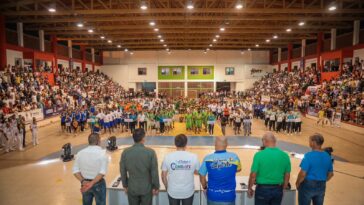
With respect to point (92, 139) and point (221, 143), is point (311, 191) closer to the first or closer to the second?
point (221, 143)

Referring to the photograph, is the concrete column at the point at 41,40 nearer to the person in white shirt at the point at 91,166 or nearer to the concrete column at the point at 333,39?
the person in white shirt at the point at 91,166

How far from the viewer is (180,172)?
11.9 ft

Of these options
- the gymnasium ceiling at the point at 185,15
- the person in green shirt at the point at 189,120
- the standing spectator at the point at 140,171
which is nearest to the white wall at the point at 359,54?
the gymnasium ceiling at the point at 185,15

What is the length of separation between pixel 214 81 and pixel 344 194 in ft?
116

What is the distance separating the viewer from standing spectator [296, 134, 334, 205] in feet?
13.1

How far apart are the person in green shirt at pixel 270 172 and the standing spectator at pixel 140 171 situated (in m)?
1.47

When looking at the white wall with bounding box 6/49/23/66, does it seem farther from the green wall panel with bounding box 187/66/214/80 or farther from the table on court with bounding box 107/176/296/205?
the green wall panel with bounding box 187/66/214/80

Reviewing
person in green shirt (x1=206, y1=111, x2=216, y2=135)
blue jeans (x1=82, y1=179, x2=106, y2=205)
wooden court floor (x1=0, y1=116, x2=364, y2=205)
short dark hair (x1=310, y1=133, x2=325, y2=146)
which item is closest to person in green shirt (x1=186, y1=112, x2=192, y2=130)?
→ person in green shirt (x1=206, y1=111, x2=216, y2=135)

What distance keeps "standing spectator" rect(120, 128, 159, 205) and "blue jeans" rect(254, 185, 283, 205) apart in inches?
59.7

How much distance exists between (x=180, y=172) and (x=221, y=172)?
0.57 m

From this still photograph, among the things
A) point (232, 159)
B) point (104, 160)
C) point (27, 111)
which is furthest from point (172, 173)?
point (27, 111)

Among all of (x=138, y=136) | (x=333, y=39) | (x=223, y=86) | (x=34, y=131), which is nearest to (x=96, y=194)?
(x=138, y=136)

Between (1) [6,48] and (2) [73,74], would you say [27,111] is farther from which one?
(2) [73,74]

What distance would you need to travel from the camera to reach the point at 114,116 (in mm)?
16125
